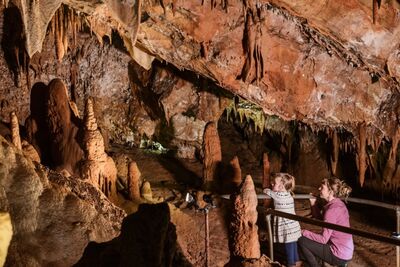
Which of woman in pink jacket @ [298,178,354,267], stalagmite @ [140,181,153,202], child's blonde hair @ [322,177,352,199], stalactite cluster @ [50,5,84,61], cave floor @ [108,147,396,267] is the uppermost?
stalactite cluster @ [50,5,84,61]

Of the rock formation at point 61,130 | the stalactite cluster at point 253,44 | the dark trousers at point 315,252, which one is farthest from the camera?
the rock formation at point 61,130

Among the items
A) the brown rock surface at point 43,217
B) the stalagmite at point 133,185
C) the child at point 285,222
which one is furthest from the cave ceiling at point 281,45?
the child at point 285,222

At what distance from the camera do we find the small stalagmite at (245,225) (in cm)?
366

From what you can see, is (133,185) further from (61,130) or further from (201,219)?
(61,130)

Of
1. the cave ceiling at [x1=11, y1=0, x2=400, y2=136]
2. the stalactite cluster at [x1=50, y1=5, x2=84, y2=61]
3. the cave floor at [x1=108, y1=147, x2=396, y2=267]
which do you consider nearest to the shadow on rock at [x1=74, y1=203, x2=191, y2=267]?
the cave floor at [x1=108, y1=147, x2=396, y2=267]

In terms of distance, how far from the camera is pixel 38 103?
11.0 metres

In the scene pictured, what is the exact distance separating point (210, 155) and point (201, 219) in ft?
7.94

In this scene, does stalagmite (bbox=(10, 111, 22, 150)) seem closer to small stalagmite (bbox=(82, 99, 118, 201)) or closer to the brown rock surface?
small stalagmite (bbox=(82, 99, 118, 201))

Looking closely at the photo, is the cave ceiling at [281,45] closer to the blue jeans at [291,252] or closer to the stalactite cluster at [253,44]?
the stalactite cluster at [253,44]

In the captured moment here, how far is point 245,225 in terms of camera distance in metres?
3.73

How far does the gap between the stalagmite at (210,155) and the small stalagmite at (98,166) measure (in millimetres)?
2814

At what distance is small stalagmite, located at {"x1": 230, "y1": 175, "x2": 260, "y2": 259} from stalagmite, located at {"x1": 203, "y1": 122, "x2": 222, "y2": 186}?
20.4 ft

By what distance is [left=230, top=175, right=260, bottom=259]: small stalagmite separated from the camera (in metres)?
3.66

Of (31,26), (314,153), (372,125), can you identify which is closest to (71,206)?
(31,26)
